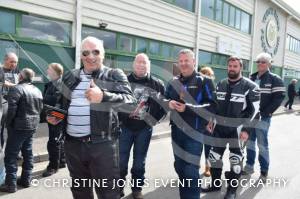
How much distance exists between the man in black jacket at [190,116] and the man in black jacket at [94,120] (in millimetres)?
1086

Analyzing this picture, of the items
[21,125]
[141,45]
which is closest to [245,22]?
[141,45]

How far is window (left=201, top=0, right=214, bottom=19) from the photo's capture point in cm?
1625

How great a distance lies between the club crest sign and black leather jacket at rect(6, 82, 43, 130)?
20551mm

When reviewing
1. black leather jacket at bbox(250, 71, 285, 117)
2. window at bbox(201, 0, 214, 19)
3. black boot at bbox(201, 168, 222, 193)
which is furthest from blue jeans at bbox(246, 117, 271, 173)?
window at bbox(201, 0, 214, 19)

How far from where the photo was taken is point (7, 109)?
4.77m

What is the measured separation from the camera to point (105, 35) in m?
11.1

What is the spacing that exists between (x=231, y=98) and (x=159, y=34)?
358 inches

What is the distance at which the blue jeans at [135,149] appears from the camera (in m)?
4.52

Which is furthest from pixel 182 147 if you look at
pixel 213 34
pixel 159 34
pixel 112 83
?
pixel 213 34

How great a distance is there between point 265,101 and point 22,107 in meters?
3.84

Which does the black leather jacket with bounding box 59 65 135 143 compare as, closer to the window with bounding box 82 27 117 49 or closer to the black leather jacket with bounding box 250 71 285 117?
the black leather jacket with bounding box 250 71 285 117

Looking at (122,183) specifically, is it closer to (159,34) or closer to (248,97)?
(248,97)

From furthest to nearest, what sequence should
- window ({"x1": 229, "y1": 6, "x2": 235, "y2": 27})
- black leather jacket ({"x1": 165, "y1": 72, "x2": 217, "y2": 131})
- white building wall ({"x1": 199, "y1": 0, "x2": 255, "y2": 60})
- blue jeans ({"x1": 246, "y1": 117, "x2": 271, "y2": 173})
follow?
window ({"x1": 229, "y1": 6, "x2": 235, "y2": 27})
white building wall ({"x1": 199, "y1": 0, "x2": 255, "y2": 60})
blue jeans ({"x1": 246, "y1": 117, "x2": 271, "y2": 173})
black leather jacket ({"x1": 165, "y1": 72, "x2": 217, "y2": 131})

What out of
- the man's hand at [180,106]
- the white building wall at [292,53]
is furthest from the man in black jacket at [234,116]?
the white building wall at [292,53]
